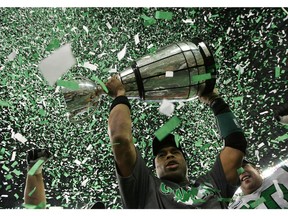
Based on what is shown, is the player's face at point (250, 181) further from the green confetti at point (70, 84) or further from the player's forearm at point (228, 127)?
the green confetti at point (70, 84)

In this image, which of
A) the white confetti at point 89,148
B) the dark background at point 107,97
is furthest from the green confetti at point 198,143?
the white confetti at point 89,148

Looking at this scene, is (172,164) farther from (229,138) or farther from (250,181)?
(250,181)

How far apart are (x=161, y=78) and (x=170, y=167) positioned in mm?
264

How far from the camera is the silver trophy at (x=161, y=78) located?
35.7 inches

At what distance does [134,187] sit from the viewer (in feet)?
2.96

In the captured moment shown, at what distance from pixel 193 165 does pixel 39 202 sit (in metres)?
0.56

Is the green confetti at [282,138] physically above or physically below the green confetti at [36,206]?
above

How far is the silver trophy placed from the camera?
906 millimetres

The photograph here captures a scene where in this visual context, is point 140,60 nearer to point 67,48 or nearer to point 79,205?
point 67,48

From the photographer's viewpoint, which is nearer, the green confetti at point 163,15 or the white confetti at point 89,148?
the green confetti at point 163,15

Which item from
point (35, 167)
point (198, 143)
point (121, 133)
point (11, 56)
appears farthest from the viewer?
point (198, 143)

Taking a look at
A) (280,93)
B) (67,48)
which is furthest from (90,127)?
(280,93)

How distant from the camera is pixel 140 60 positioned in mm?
931

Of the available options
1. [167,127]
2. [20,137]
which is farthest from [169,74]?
[20,137]
